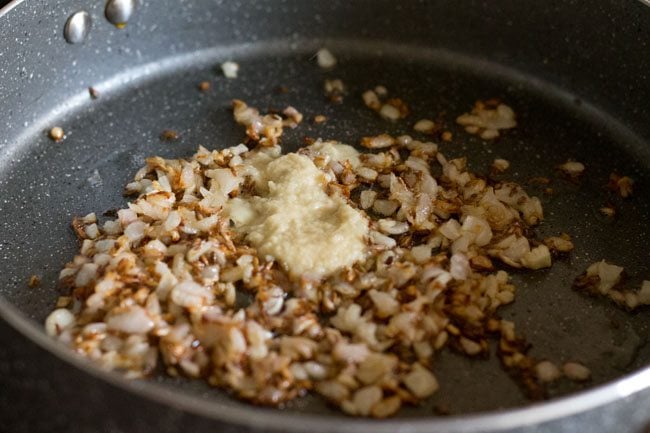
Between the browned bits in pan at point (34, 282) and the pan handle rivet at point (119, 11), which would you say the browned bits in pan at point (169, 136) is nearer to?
the pan handle rivet at point (119, 11)

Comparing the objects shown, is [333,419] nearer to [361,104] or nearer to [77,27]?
[361,104]

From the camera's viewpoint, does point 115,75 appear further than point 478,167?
Yes

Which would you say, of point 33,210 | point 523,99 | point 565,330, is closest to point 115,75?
point 33,210

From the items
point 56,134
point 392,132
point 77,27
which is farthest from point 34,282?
point 392,132

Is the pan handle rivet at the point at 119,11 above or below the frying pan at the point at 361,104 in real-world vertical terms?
above

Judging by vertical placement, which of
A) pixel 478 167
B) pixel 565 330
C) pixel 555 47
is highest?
pixel 555 47

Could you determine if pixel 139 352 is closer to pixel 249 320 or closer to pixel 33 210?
pixel 249 320

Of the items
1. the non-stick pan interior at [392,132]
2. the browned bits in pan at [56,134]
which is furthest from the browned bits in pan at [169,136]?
the browned bits in pan at [56,134]

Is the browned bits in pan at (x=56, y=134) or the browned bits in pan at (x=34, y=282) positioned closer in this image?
the browned bits in pan at (x=34, y=282)
